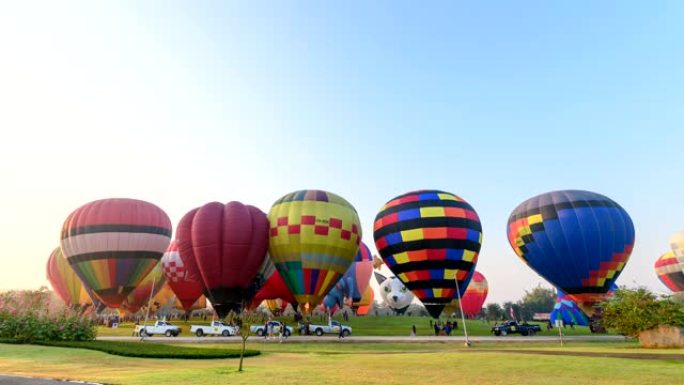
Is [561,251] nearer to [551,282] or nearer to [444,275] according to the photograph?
[551,282]

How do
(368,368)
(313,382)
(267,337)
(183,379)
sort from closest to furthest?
(313,382), (183,379), (368,368), (267,337)

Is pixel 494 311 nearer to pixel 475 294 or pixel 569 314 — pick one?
pixel 475 294

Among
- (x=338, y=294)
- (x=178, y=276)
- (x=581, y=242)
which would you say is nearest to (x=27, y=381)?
(x=581, y=242)

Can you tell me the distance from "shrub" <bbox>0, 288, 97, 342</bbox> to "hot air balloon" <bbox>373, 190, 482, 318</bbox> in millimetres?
29235

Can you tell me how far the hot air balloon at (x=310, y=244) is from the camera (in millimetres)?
44406

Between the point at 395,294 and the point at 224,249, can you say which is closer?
the point at 224,249

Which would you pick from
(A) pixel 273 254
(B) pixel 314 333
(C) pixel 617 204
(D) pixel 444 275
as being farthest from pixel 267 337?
(C) pixel 617 204

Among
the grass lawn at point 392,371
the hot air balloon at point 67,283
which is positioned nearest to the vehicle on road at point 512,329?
the grass lawn at point 392,371

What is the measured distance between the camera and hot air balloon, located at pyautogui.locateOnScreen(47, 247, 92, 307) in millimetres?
68625

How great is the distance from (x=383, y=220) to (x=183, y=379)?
1520 inches

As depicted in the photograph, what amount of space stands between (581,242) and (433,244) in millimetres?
15204

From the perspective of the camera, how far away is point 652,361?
60.3ft

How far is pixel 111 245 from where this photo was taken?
52531 millimetres

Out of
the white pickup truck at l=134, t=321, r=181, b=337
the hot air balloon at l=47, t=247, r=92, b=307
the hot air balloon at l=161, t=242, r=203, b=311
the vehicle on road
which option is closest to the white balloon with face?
the hot air balloon at l=161, t=242, r=203, b=311
